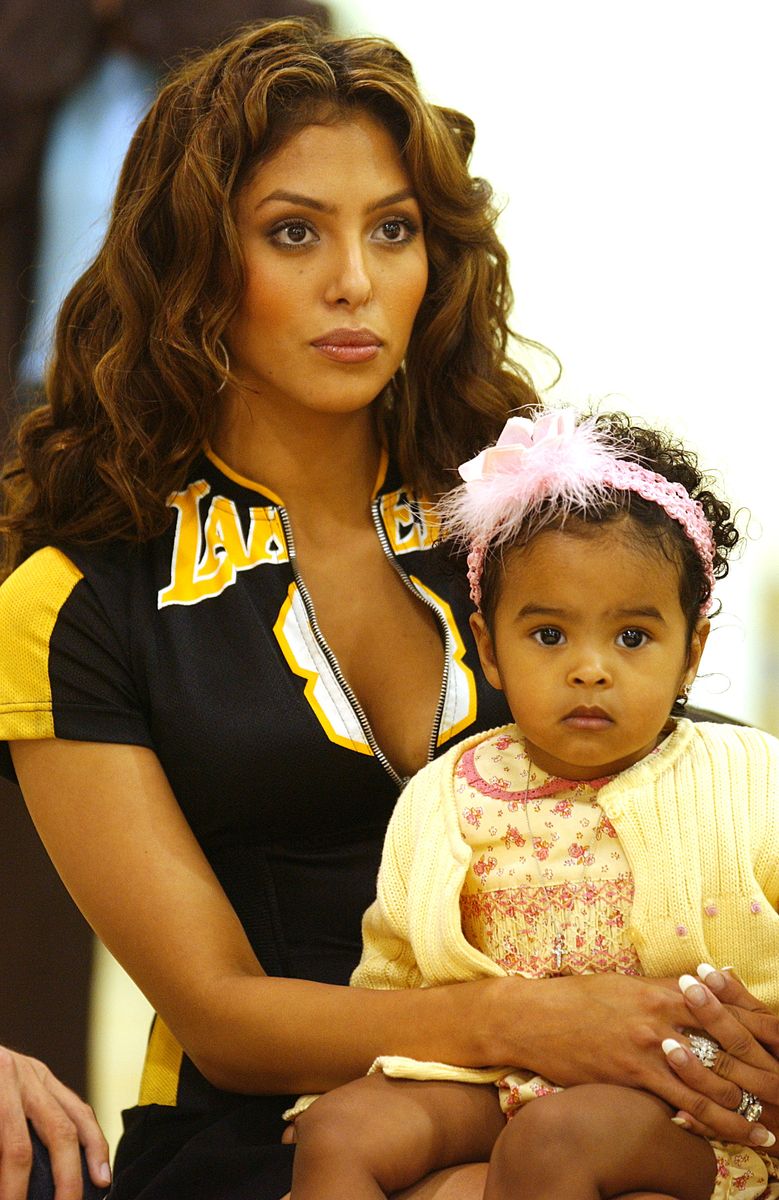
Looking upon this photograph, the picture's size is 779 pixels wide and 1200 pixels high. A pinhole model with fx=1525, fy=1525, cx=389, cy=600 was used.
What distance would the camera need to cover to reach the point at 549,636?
166cm

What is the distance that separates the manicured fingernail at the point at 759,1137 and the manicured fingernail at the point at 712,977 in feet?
0.47

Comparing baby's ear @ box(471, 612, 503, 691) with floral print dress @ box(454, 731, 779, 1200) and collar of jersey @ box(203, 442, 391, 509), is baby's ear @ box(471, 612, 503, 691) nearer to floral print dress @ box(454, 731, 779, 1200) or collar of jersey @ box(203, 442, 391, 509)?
floral print dress @ box(454, 731, 779, 1200)

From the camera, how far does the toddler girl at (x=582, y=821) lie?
1.58 m

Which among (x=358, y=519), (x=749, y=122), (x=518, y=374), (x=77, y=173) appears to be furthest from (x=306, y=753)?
(x=749, y=122)

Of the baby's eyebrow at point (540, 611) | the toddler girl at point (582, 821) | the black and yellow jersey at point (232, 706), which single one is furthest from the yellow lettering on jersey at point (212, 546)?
the baby's eyebrow at point (540, 611)

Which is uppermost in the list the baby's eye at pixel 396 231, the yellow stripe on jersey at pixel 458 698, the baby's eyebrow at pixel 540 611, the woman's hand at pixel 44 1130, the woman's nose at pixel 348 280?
the baby's eye at pixel 396 231

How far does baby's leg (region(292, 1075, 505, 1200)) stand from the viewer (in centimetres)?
152

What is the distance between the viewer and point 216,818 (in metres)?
2.06

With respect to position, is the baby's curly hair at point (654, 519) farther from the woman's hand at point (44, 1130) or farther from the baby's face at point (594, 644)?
the woman's hand at point (44, 1130)

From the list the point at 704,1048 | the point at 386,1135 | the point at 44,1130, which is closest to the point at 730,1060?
the point at 704,1048

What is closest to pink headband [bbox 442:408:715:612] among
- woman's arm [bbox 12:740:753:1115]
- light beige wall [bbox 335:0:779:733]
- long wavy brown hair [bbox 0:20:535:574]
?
woman's arm [bbox 12:740:753:1115]

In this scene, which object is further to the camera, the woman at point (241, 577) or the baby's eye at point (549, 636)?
the woman at point (241, 577)

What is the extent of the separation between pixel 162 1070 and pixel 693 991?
88 centimetres

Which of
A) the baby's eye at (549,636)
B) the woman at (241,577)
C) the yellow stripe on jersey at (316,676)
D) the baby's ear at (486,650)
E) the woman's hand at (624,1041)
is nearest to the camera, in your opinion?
the woman's hand at (624,1041)
